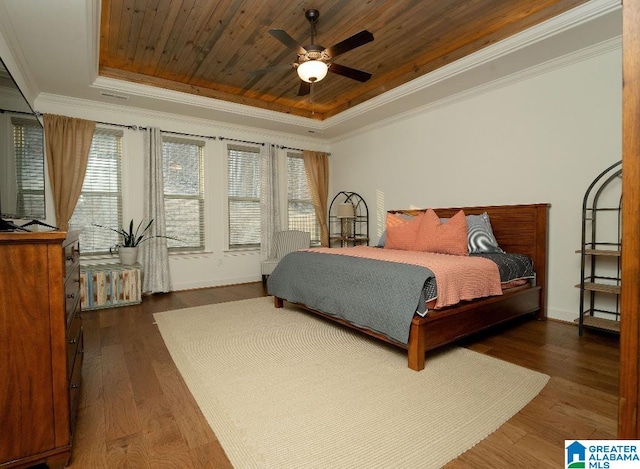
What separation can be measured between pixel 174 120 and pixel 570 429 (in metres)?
5.25

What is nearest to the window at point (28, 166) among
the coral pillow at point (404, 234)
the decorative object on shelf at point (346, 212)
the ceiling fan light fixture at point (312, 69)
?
the ceiling fan light fixture at point (312, 69)

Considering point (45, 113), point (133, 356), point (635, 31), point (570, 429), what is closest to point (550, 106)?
point (570, 429)

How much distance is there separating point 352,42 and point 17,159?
245 cm

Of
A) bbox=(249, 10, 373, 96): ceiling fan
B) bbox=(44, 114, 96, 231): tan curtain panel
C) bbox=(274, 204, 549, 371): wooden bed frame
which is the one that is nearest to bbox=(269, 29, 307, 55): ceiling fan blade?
bbox=(249, 10, 373, 96): ceiling fan

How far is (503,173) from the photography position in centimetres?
380

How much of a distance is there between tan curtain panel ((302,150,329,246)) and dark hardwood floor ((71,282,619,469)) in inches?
142

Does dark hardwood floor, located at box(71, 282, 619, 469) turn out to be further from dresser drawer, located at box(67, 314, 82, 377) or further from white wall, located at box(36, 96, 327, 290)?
white wall, located at box(36, 96, 327, 290)

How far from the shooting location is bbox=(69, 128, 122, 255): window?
169 inches

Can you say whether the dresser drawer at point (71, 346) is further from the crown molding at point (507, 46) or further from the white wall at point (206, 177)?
the crown molding at point (507, 46)

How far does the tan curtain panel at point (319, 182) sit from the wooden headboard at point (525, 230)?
2935 millimetres

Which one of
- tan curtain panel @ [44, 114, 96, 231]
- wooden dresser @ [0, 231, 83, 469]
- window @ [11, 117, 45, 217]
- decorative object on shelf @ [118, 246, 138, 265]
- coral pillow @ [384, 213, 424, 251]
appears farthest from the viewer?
decorative object on shelf @ [118, 246, 138, 265]

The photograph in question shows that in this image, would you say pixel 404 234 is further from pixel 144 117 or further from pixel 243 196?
pixel 144 117

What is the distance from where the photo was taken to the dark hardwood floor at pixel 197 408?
1436mm

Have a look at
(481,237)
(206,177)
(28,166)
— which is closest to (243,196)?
(206,177)
